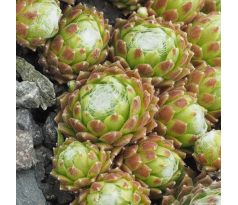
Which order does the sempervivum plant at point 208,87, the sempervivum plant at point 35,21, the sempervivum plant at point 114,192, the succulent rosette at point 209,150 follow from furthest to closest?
the sempervivum plant at point 208,87, the succulent rosette at point 209,150, the sempervivum plant at point 35,21, the sempervivum plant at point 114,192

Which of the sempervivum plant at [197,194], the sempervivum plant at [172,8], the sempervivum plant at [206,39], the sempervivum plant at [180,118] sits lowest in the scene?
the sempervivum plant at [197,194]

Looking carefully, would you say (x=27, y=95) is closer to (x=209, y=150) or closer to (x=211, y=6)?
(x=209, y=150)

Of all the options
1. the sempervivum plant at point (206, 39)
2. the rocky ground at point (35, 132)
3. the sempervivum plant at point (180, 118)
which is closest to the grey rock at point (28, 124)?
the rocky ground at point (35, 132)

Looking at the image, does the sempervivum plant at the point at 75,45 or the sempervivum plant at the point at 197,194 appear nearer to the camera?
the sempervivum plant at the point at 197,194

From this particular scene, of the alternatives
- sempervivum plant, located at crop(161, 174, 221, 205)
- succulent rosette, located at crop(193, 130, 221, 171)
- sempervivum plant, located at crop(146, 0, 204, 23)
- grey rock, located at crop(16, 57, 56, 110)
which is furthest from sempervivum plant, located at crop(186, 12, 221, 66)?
grey rock, located at crop(16, 57, 56, 110)

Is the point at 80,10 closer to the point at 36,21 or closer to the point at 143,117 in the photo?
the point at 36,21

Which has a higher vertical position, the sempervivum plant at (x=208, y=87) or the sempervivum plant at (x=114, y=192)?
the sempervivum plant at (x=208, y=87)

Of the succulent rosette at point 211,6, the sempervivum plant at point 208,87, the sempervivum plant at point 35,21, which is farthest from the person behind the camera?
the succulent rosette at point 211,6

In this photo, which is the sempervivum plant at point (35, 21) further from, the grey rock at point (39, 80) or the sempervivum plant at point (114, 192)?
the sempervivum plant at point (114, 192)

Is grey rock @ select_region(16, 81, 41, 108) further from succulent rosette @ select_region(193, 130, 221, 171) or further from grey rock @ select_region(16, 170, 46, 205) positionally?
succulent rosette @ select_region(193, 130, 221, 171)

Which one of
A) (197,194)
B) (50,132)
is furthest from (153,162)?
(50,132)
